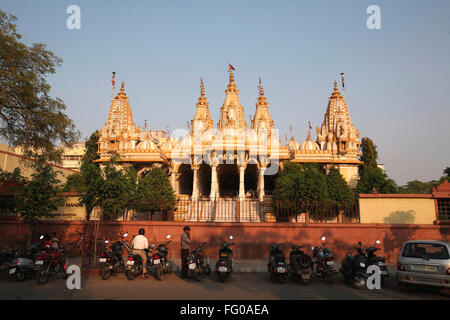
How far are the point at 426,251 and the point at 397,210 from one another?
22.1 ft

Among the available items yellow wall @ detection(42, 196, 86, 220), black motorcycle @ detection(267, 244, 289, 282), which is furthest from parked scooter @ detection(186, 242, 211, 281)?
yellow wall @ detection(42, 196, 86, 220)

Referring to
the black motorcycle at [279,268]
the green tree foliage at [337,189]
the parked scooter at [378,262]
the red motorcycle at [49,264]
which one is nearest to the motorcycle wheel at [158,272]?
the red motorcycle at [49,264]

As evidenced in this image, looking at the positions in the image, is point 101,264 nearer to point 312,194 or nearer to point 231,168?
point 312,194

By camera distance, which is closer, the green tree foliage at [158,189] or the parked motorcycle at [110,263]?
the parked motorcycle at [110,263]

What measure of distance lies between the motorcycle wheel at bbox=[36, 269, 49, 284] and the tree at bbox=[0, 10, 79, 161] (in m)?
6.73

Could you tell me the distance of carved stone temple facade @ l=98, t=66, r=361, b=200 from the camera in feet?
98.6

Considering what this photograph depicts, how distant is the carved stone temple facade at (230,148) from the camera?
30.1 m

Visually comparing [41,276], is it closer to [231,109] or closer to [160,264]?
[160,264]

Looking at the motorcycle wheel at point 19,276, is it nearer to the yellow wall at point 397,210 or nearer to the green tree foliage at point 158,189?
the yellow wall at point 397,210

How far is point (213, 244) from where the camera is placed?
1334cm

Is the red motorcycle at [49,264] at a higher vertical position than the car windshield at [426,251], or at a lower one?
lower

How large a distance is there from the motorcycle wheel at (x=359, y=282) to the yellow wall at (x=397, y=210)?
6283 millimetres
